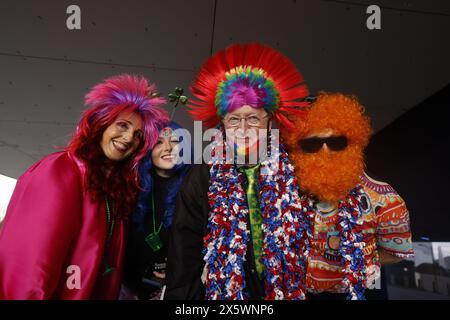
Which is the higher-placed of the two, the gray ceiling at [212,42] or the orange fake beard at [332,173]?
the gray ceiling at [212,42]

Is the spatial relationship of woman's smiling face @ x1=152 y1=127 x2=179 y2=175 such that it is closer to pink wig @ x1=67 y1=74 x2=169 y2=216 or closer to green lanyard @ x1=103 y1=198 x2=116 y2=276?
→ pink wig @ x1=67 y1=74 x2=169 y2=216

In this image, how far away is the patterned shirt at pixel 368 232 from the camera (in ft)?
4.21

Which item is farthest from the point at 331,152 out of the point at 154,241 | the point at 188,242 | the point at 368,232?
the point at 154,241

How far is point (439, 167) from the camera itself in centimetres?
302

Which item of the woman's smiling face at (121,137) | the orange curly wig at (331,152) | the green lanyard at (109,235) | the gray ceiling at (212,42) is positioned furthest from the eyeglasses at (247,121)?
the gray ceiling at (212,42)

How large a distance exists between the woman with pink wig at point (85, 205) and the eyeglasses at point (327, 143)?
90 cm

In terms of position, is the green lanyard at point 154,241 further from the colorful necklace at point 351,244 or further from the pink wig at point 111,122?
the colorful necklace at point 351,244

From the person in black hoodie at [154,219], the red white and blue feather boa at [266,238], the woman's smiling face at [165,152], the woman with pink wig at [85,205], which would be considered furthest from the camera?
the woman's smiling face at [165,152]

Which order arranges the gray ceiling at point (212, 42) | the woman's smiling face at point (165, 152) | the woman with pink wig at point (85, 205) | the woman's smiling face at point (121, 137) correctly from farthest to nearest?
the gray ceiling at point (212, 42) < the woman's smiling face at point (165, 152) < the woman's smiling face at point (121, 137) < the woman with pink wig at point (85, 205)

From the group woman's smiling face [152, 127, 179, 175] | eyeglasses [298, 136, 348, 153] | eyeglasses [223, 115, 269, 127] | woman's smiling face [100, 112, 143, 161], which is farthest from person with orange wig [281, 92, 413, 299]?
woman's smiling face [100, 112, 143, 161]

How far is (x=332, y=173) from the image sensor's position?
4.04 feet

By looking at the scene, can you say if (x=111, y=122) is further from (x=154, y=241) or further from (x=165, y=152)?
(x=154, y=241)

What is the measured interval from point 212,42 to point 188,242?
1.77 m
